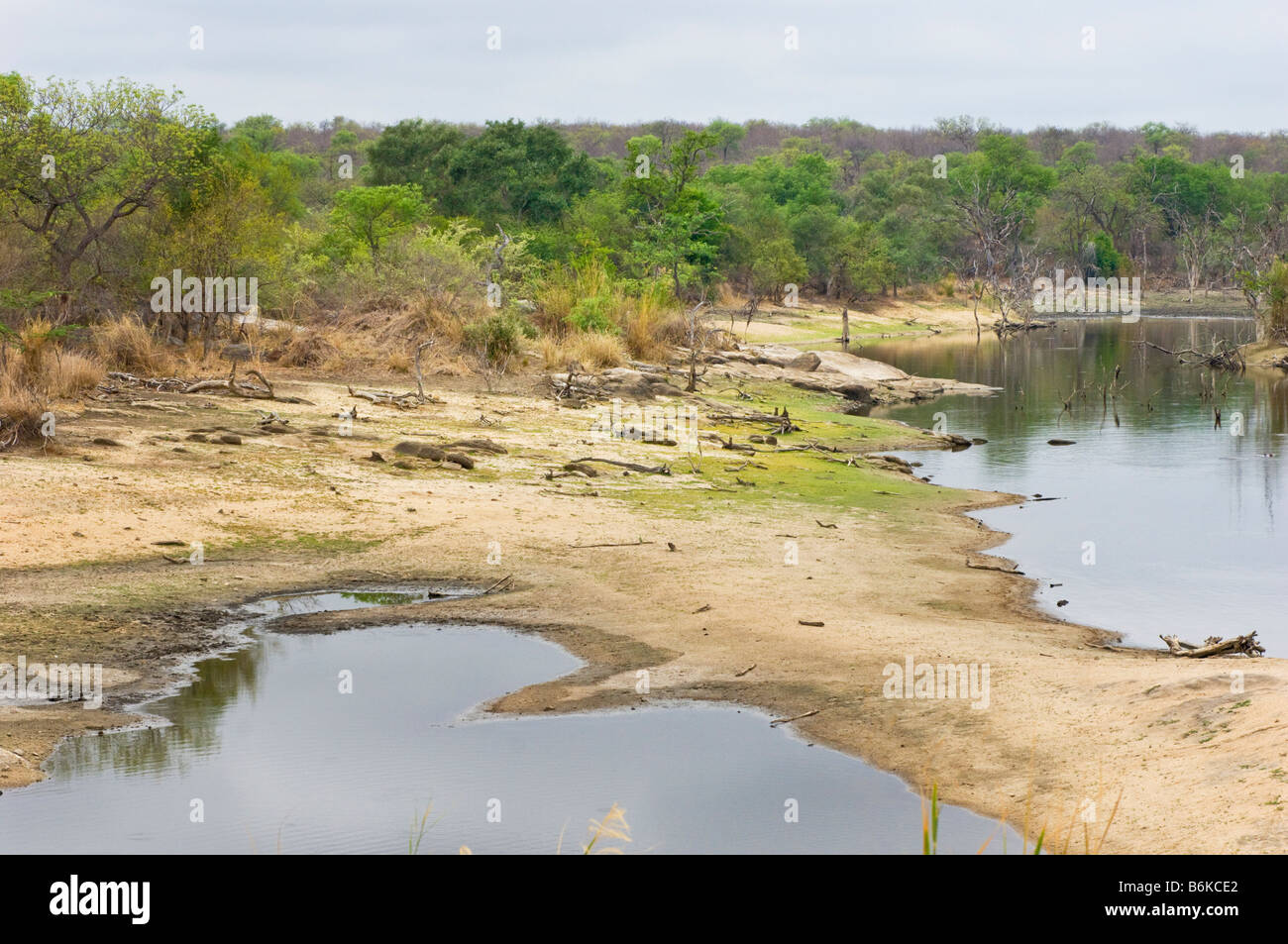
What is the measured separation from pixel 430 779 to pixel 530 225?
137 ft

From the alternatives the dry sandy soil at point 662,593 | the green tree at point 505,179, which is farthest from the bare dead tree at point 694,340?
the green tree at point 505,179

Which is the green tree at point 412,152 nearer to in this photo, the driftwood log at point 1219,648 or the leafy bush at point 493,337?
the leafy bush at point 493,337

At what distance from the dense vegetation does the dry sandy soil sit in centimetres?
636

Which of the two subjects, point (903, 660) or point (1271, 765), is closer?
Answer: point (1271, 765)

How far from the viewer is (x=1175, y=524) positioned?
63.9 ft

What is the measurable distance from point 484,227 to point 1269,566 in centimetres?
3365

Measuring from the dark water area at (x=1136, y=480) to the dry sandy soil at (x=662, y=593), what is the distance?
1.11 metres

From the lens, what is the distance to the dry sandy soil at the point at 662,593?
8352mm

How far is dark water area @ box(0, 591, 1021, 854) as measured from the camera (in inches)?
298

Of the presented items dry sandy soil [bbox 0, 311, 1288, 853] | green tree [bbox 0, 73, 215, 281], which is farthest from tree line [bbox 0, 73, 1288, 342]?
dry sandy soil [bbox 0, 311, 1288, 853]
